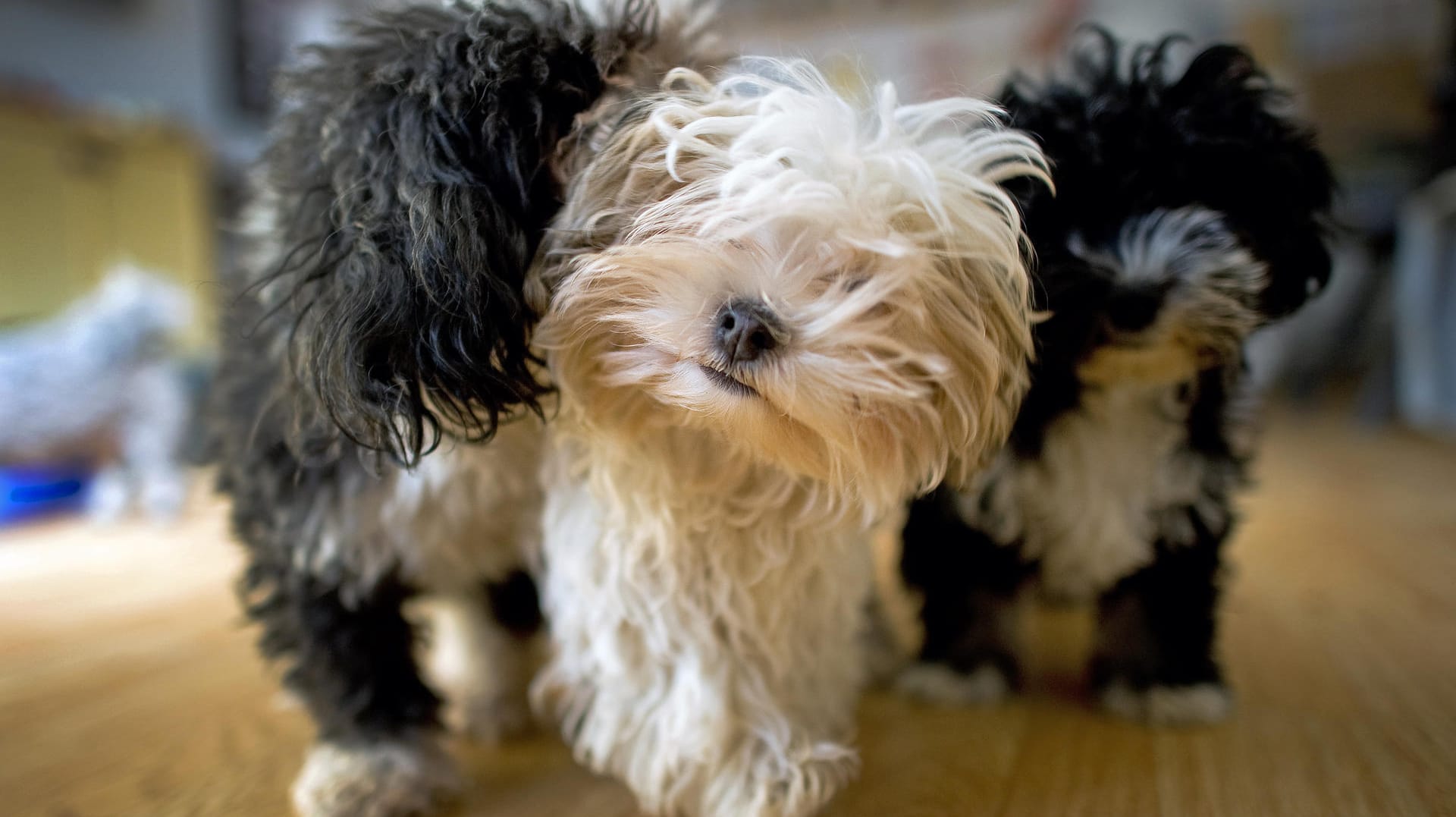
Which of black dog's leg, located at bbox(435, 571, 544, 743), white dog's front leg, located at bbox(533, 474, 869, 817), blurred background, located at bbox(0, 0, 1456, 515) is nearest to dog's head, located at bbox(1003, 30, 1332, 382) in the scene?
white dog's front leg, located at bbox(533, 474, 869, 817)

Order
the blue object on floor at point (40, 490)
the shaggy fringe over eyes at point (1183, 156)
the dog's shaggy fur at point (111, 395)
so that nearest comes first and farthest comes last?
1. the shaggy fringe over eyes at point (1183, 156)
2. the dog's shaggy fur at point (111, 395)
3. the blue object on floor at point (40, 490)

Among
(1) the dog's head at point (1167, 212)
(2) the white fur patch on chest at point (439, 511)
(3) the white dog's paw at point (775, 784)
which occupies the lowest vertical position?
(3) the white dog's paw at point (775, 784)

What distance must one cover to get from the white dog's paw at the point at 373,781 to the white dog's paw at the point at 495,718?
15 cm

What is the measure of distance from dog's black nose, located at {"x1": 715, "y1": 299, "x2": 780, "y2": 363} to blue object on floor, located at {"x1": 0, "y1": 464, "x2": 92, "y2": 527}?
2677mm

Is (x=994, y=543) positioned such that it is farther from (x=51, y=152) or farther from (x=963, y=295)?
(x=51, y=152)

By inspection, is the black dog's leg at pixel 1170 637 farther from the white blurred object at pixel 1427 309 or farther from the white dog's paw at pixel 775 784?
the white blurred object at pixel 1427 309

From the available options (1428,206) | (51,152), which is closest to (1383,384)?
(1428,206)

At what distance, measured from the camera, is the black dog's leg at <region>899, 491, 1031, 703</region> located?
1137 mm

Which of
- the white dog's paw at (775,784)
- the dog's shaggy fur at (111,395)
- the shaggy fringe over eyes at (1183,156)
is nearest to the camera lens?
the white dog's paw at (775,784)

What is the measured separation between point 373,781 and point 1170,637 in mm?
924

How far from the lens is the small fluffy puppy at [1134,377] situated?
930 millimetres

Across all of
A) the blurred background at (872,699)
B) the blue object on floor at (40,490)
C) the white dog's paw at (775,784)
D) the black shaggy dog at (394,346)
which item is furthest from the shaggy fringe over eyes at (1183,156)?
the blue object on floor at (40,490)

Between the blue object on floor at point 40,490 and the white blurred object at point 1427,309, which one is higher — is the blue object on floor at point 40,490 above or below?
below

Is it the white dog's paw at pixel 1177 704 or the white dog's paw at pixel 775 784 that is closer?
the white dog's paw at pixel 775 784
